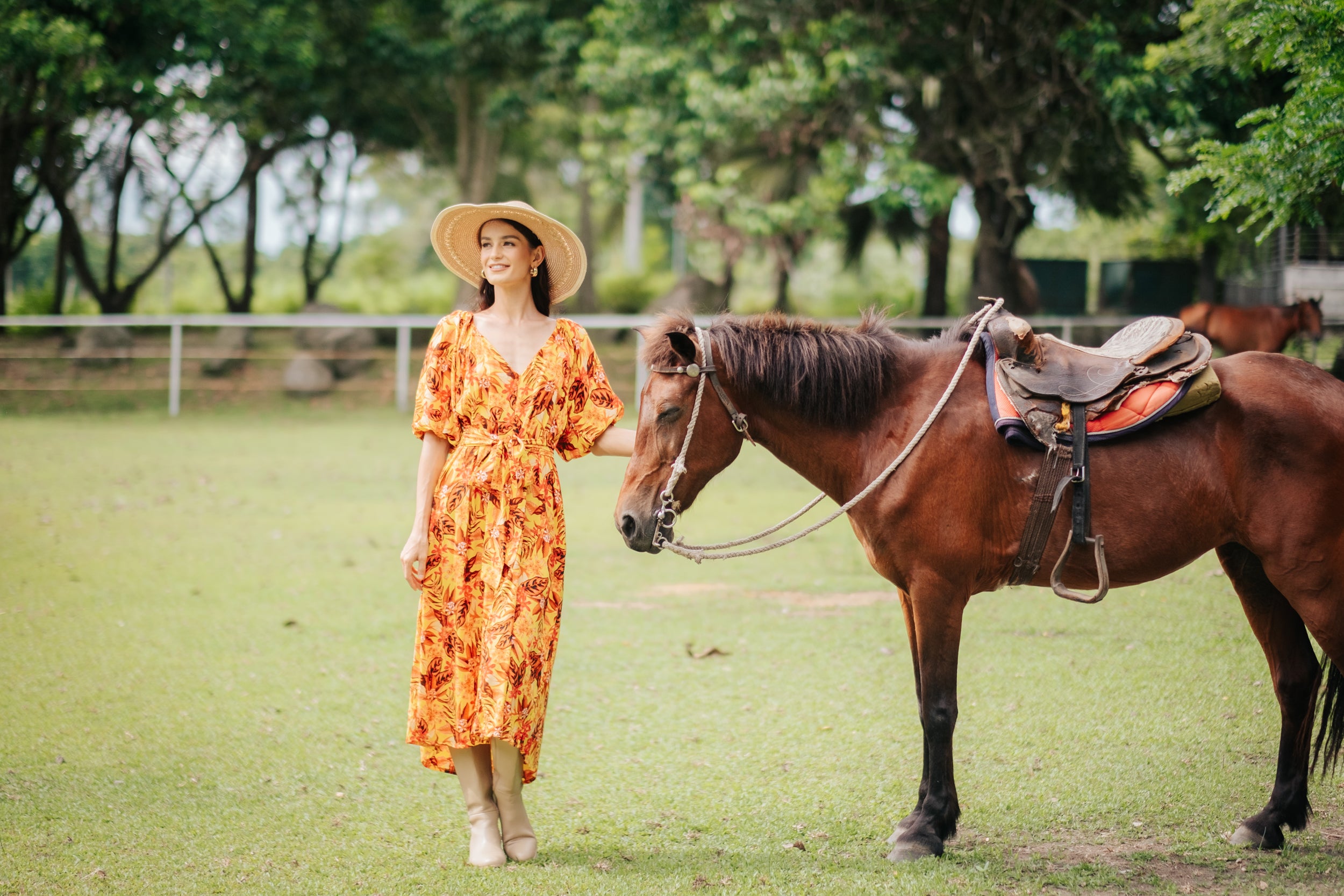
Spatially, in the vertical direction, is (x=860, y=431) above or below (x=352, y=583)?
above

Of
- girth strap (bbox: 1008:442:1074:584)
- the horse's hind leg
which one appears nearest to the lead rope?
girth strap (bbox: 1008:442:1074:584)

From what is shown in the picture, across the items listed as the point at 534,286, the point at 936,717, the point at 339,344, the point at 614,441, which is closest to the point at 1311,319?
the point at 936,717

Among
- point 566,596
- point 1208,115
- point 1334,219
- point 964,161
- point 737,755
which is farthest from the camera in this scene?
point 964,161

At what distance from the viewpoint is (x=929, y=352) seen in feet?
11.0

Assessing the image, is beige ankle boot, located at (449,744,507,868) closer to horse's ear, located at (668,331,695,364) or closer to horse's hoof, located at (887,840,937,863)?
horse's hoof, located at (887,840,937,863)

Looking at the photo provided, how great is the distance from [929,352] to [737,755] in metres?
1.68

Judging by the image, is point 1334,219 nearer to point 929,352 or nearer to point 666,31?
point 929,352

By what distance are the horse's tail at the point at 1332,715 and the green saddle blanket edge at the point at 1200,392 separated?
3.10 ft

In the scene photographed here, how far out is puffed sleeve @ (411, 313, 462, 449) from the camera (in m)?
3.10

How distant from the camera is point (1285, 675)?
3418mm

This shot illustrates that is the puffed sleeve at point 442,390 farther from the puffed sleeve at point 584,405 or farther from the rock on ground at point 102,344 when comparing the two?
the rock on ground at point 102,344

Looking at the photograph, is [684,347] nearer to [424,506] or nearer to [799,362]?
[799,362]

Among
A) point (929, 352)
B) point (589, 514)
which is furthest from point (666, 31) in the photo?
point (929, 352)

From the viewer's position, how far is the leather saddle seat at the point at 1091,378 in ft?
10.2
